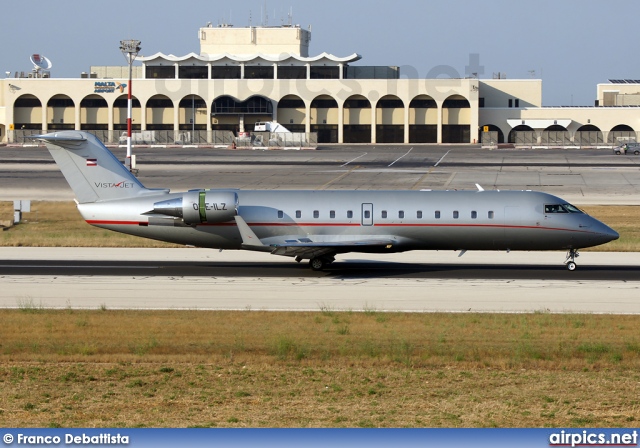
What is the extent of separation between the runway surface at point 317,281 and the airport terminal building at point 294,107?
98.6 metres

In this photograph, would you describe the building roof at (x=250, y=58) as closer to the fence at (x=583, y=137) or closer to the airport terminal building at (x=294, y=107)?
the airport terminal building at (x=294, y=107)

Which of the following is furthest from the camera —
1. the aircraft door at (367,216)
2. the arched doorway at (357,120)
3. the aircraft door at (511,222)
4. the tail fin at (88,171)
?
the arched doorway at (357,120)

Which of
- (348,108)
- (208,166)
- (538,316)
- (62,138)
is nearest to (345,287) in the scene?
(538,316)

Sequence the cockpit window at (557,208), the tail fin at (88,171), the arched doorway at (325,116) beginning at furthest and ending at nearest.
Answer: the arched doorway at (325,116) < the tail fin at (88,171) < the cockpit window at (557,208)

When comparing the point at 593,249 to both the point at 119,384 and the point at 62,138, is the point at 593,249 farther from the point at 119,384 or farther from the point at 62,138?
the point at 119,384

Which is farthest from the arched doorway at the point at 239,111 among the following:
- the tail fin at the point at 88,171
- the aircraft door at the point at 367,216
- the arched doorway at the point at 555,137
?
the aircraft door at the point at 367,216

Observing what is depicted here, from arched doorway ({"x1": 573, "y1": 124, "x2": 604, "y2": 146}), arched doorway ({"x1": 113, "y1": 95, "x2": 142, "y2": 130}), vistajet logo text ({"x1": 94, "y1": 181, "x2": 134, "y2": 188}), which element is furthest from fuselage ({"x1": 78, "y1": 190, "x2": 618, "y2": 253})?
arched doorway ({"x1": 113, "y1": 95, "x2": 142, "y2": 130})

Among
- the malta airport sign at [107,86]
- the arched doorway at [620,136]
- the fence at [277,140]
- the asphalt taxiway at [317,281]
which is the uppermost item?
the malta airport sign at [107,86]

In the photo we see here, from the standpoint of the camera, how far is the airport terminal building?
13512 cm

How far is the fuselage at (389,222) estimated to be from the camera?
32625 millimetres

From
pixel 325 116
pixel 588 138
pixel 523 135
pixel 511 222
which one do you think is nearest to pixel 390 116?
pixel 325 116

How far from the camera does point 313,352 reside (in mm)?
20250

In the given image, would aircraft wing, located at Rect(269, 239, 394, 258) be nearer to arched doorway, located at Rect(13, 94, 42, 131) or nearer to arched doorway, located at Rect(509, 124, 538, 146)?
arched doorway, located at Rect(509, 124, 538, 146)

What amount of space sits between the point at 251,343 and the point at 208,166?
67.3 m
